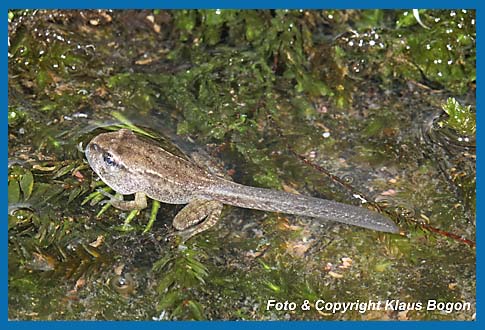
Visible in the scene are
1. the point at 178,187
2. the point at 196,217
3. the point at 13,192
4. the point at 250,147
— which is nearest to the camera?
the point at 13,192

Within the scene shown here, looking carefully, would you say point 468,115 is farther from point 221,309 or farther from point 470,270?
point 221,309

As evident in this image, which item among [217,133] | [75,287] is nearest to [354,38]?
[217,133]

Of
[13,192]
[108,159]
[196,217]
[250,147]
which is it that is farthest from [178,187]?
[13,192]

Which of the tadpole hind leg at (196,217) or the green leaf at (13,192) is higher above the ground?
the green leaf at (13,192)

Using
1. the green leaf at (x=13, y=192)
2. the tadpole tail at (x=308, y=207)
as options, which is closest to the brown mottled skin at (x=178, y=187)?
the tadpole tail at (x=308, y=207)

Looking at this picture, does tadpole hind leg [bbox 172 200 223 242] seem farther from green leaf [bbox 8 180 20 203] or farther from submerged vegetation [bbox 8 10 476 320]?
green leaf [bbox 8 180 20 203]

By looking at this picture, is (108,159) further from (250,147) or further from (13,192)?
(250,147)

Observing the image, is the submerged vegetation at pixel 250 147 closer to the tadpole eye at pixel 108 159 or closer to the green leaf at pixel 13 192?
the green leaf at pixel 13 192

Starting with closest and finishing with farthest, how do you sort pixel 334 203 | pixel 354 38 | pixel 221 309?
pixel 221 309 < pixel 334 203 < pixel 354 38
